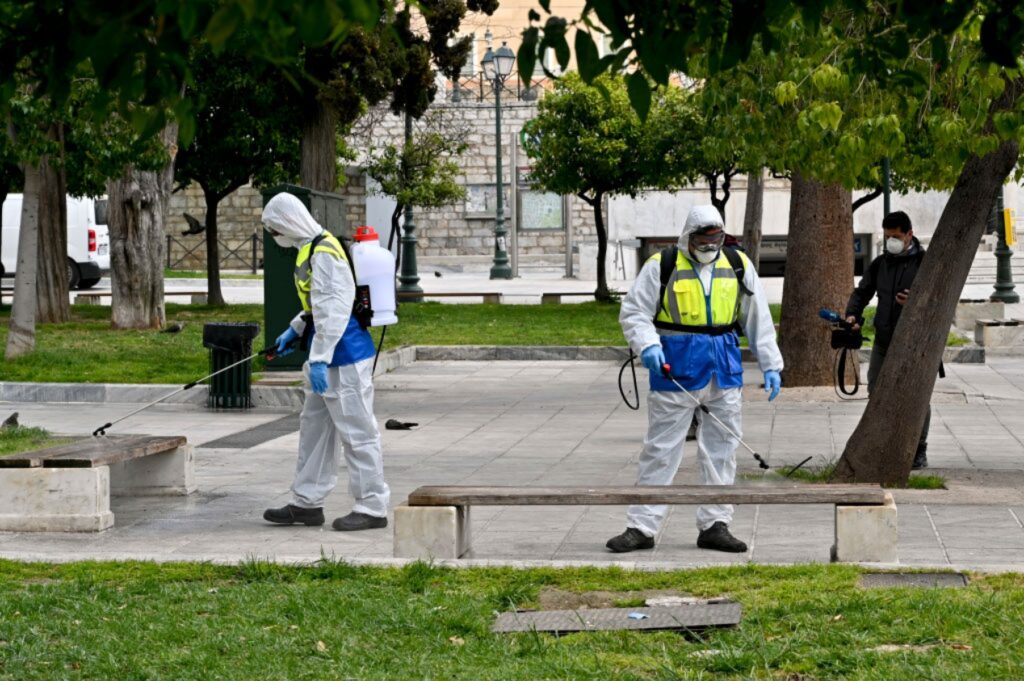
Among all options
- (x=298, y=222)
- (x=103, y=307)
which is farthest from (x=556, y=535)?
(x=103, y=307)

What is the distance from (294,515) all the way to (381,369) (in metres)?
9.44

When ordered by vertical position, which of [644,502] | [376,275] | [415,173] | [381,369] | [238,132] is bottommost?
[381,369]

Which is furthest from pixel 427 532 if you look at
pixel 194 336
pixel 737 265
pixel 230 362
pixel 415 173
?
pixel 415 173

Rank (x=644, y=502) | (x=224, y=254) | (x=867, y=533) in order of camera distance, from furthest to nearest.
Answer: (x=224, y=254), (x=644, y=502), (x=867, y=533)

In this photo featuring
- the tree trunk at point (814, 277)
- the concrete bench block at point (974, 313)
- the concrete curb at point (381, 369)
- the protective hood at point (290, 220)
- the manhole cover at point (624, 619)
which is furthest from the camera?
the concrete bench block at point (974, 313)

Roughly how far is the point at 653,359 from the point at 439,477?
3166 mm

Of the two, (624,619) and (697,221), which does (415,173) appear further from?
(624,619)

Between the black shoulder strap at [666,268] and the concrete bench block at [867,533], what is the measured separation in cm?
139

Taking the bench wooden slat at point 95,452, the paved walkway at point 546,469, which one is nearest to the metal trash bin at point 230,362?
the paved walkway at point 546,469

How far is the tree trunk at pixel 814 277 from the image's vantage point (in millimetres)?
15969

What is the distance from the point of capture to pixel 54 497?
27.8ft

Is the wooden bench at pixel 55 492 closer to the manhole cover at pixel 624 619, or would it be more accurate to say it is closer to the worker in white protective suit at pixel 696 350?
the worker in white protective suit at pixel 696 350

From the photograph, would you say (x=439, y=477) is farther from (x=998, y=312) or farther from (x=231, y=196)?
(x=231, y=196)

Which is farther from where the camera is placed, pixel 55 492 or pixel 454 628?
pixel 55 492
